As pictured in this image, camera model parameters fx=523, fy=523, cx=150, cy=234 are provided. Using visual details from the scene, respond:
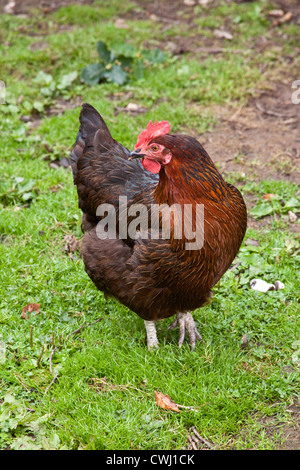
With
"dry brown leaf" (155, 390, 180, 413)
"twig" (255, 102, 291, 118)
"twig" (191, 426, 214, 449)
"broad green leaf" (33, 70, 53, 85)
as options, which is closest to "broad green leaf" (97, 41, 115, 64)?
"broad green leaf" (33, 70, 53, 85)

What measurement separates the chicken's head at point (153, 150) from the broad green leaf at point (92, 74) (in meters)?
3.96

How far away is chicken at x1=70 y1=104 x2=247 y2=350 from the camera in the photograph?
3176 millimetres

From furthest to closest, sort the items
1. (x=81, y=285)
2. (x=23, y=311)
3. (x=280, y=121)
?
(x=280, y=121) < (x=81, y=285) < (x=23, y=311)

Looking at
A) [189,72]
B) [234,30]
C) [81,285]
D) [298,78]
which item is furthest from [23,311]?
[234,30]

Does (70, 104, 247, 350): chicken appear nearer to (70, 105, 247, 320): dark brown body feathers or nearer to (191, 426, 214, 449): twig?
(70, 105, 247, 320): dark brown body feathers

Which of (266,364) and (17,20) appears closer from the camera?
(266,364)

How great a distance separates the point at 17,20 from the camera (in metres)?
8.36

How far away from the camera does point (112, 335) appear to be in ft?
13.0

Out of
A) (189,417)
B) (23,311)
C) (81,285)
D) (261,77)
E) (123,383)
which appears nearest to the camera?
(189,417)

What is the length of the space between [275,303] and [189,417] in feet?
4.06

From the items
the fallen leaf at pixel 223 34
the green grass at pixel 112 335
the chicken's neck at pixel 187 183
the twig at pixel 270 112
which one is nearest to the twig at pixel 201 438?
the green grass at pixel 112 335

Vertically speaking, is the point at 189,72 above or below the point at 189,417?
above

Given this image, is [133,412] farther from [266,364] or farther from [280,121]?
[280,121]
